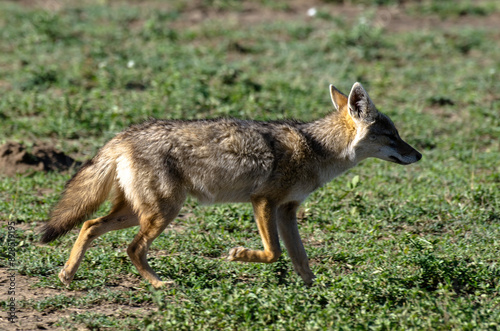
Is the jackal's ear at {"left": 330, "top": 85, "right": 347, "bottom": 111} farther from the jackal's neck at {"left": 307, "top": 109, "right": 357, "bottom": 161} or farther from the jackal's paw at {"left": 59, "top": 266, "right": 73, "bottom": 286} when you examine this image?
the jackal's paw at {"left": 59, "top": 266, "right": 73, "bottom": 286}

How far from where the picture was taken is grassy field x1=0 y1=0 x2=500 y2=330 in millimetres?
5098

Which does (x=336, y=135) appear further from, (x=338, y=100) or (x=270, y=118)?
(x=270, y=118)

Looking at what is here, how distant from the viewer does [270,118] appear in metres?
9.62

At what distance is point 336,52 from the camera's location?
12719 millimetres

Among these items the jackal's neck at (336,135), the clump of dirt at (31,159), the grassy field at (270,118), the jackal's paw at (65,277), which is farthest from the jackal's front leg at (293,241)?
the clump of dirt at (31,159)

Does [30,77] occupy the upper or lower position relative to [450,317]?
upper

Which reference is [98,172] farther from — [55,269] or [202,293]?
[202,293]

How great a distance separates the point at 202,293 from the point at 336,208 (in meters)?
2.63

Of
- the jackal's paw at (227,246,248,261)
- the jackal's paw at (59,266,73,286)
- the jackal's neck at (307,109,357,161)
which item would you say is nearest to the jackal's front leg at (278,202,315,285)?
the jackal's paw at (227,246,248,261)

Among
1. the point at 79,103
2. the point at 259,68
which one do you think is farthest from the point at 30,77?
the point at 259,68

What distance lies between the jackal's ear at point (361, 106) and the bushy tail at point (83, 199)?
2147 mm

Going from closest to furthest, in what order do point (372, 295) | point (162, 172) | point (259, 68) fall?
point (372, 295), point (162, 172), point (259, 68)

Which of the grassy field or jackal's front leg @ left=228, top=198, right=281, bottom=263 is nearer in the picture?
the grassy field

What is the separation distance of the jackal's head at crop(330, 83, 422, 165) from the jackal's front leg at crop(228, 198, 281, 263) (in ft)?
3.43
